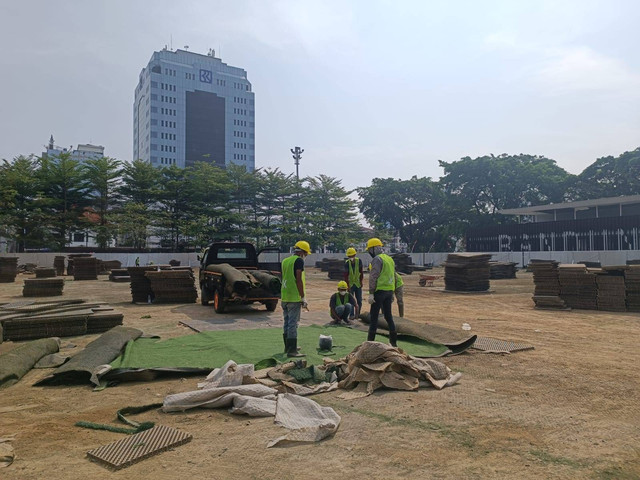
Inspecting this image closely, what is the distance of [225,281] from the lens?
1209 centimetres

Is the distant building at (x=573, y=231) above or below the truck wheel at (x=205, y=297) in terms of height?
above

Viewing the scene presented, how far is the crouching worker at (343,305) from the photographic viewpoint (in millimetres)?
10141

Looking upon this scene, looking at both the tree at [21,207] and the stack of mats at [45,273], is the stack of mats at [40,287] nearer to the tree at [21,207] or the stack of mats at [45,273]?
the stack of mats at [45,273]

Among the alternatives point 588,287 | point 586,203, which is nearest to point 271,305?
point 588,287

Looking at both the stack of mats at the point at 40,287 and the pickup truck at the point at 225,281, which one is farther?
the stack of mats at the point at 40,287

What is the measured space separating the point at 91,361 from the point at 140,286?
9298 mm

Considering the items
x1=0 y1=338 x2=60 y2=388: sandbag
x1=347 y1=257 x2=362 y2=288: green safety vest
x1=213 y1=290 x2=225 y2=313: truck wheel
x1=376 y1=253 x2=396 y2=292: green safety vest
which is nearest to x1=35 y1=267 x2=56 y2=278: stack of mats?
x1=213 y1=290 x2=225 y2=313: truck wheel

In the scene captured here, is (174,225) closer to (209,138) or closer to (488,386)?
(488,386)

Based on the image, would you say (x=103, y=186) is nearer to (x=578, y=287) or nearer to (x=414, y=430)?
(x=578, y=287)

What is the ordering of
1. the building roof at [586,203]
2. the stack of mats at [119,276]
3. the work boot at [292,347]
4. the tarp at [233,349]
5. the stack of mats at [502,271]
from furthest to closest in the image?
the building roof at [586,203] < the stack of mats at [502,271] < the stack of mats at [119,276] < the work boot at [292,347] < the tarp at [233,349]

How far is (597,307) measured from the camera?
43.9 ft

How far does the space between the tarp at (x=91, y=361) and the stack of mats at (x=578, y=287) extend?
1256cm

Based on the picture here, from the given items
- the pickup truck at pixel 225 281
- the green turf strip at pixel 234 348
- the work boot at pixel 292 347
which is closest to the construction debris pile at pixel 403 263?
the pickup truck at pixel 225 281

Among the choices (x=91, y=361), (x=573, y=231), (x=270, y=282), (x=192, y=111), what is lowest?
(x=91, y=361)
